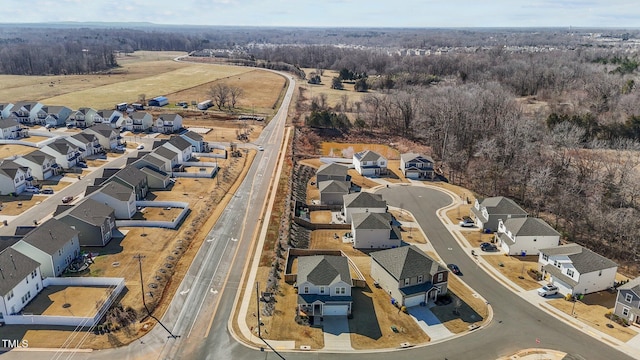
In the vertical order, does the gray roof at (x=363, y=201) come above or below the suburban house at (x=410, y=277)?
above

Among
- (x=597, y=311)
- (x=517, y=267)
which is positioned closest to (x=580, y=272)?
(x=597, y=311)

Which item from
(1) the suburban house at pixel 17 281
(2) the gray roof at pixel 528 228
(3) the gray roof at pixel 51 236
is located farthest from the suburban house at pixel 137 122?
(2) the gray roof at pixel 528 228

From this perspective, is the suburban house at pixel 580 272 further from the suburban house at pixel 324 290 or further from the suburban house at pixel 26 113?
the suburban house at pixel 26 113

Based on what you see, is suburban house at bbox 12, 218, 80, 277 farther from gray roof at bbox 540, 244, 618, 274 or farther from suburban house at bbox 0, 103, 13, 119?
suburban house at bbox 0, 103, 13, 119

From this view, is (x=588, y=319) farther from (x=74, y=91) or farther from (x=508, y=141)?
(x=74, y=91)

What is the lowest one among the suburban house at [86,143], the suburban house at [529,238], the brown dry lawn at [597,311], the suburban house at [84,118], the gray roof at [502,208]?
the brown dry lawn at [597,311]

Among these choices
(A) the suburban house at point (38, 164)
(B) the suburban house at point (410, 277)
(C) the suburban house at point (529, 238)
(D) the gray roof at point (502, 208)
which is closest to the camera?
(B) the suburban house at point (410, 277)
